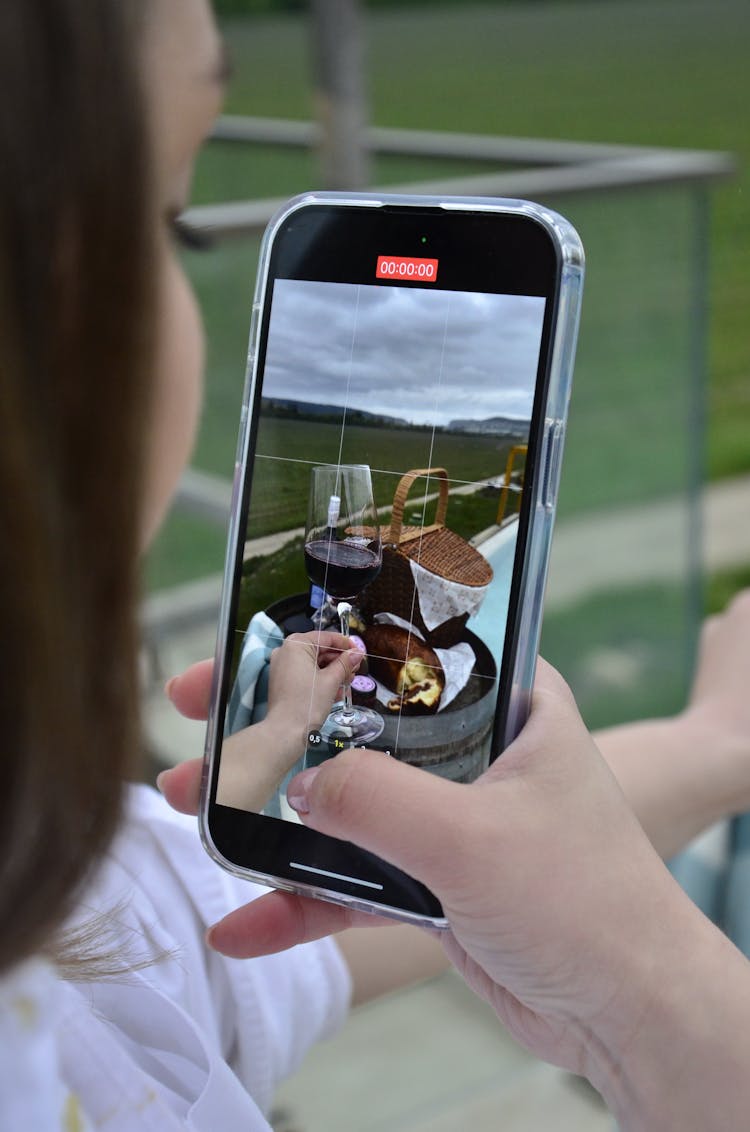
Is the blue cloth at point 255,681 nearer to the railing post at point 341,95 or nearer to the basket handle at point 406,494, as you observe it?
the basket handle at point 406,494

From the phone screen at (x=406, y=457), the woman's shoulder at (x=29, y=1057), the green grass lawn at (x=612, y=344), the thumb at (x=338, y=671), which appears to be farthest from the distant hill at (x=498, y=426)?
the green grass lawn at (x=612, y=344)

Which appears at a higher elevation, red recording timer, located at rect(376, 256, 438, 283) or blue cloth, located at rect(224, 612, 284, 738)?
red recording timer, located at rect(376, 256, 438, 283)

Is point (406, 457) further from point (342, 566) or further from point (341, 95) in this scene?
point (341, 95)

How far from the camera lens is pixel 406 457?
17.6 inches

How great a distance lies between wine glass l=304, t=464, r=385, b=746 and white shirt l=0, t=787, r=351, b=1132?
11 centimetres

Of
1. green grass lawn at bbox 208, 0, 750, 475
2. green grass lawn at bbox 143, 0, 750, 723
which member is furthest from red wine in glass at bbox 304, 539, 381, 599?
green grass lawn at bbox 208, 0, 750, 475

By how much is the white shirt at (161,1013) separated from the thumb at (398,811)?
9cm

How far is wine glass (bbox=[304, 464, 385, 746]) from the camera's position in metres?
0.45

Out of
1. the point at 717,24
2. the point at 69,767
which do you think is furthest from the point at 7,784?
the point at 717,24

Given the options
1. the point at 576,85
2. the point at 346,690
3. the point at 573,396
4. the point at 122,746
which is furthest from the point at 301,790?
the point at 576,85

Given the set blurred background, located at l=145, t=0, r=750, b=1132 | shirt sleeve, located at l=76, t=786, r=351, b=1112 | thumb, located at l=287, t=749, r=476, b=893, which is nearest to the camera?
thumb, located at l=287, t=749, r=476, b=893

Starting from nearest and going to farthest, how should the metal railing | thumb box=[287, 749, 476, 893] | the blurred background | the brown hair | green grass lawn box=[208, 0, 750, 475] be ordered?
1. the brown hair
2. thumb box=[287, 749, 476, 893]
3. the blurred background
4. the metal railing
5. green grass lawn box=[208, 0, 750, 475]

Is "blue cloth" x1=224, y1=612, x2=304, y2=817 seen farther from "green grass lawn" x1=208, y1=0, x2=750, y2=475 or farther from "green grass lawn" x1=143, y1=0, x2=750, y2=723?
"green grass lawn" x1=208, y1=0, x2=750, y2=475

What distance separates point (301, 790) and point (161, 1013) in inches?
5.6
